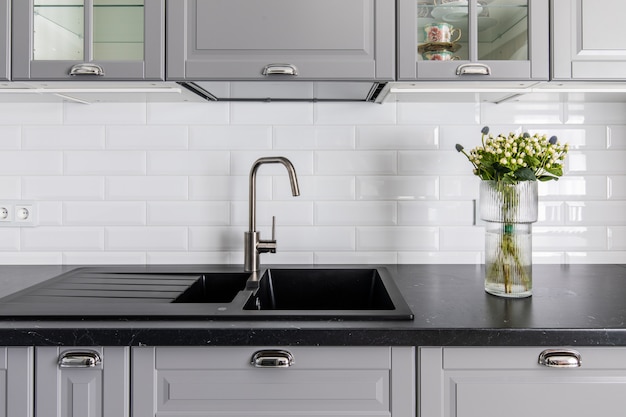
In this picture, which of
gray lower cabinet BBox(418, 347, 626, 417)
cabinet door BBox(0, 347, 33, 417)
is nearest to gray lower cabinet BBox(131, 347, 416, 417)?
gray lower cabinet BBox(418, 347, 626, 417)

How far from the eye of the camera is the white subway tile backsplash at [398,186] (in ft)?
6.00

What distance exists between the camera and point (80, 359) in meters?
1.13

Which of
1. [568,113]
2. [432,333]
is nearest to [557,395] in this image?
[432,333]

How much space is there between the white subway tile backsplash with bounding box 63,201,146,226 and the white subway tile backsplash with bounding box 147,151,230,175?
14cm

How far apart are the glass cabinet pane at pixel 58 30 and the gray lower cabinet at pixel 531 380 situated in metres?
1.22

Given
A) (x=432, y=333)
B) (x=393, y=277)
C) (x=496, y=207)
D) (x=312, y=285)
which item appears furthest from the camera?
(x=312, y=285)

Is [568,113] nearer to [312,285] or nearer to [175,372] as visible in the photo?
[312,285]

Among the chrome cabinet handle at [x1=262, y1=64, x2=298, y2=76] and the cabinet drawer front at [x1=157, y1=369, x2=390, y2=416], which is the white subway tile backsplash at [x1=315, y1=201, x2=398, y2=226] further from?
the cabinet drawer front at [x1=157, y1=369, x2=390, y2=416]

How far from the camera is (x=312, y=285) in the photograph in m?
1.76

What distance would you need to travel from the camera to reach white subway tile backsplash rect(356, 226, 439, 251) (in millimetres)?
1841

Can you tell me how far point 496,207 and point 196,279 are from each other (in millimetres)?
945

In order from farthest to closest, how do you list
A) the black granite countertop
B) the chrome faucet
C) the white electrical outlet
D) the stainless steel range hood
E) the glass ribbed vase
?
1. the white electrical outlet
2. the chrome faucet
3. the stainless steel range hood
4. the glass ribbed vase
5. the black granite countertop

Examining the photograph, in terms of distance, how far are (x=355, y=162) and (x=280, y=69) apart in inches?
20.8

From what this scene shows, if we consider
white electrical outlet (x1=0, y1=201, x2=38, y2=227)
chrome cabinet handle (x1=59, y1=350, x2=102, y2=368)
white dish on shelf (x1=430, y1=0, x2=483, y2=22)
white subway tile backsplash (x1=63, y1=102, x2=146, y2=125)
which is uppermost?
white dish on shelf (x1=430, y1=0, x2=483, y2=22)
